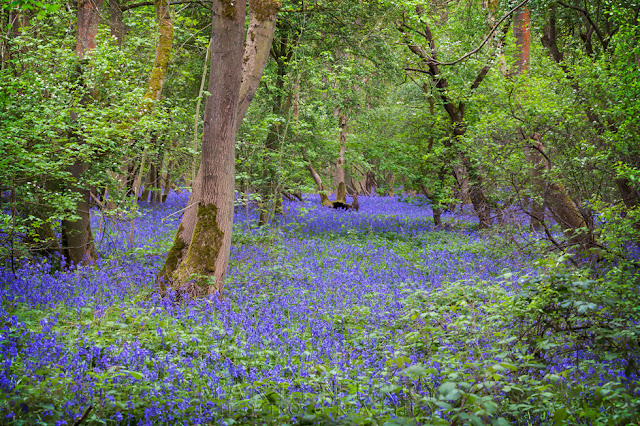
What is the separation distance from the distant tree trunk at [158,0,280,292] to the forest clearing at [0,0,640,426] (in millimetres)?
38

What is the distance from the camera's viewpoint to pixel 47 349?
4.40 metres

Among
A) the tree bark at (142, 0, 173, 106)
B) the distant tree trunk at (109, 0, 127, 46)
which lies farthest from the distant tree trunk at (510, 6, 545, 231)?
the distant tree trunk at (109, 0, 127, 46)

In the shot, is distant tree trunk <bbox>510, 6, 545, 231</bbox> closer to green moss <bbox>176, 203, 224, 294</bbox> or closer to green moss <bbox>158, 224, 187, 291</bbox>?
green moss <bbox>176, 203, 224, 294</bbox>

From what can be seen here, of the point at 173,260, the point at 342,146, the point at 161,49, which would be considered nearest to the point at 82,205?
the point at 173,260

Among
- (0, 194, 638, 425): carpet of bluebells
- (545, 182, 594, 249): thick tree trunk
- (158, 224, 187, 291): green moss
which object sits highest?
(545, 182, 594, 249): thick tree trunk

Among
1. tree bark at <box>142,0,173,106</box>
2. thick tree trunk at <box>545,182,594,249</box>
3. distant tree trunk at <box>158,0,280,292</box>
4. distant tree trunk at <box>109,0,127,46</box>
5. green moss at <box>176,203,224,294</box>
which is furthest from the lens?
distant tree trunk at <box>109,0,127,46</box>

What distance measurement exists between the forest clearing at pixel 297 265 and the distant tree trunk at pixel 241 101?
0.13 feet

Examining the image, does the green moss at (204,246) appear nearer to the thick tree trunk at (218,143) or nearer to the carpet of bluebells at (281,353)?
the thick tree trunk at (218,143)

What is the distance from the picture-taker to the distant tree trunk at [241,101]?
294 inches

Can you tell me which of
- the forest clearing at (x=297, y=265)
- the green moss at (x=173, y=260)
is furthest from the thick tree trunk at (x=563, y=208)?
the green moss at (x=173, y=260)

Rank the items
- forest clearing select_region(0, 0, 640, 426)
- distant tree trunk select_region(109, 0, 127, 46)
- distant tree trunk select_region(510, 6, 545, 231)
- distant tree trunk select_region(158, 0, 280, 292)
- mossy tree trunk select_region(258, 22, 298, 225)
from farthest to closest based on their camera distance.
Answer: mossy tree trunk select_region(258, 22, 298, 225)
distant tree trunk select_region(109, 0, 127, 46)
distant tree trunk select_region(510, 6, 545, 231)
distant tree trunk select_region(158, 0, 280, 292)
forest clearing select_region(0, 0, 640, 426)

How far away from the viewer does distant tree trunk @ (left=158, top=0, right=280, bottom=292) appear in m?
7.46

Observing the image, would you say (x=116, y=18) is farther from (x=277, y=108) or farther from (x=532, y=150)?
(x=532, y=150)

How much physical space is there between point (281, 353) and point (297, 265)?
518 centimetres
